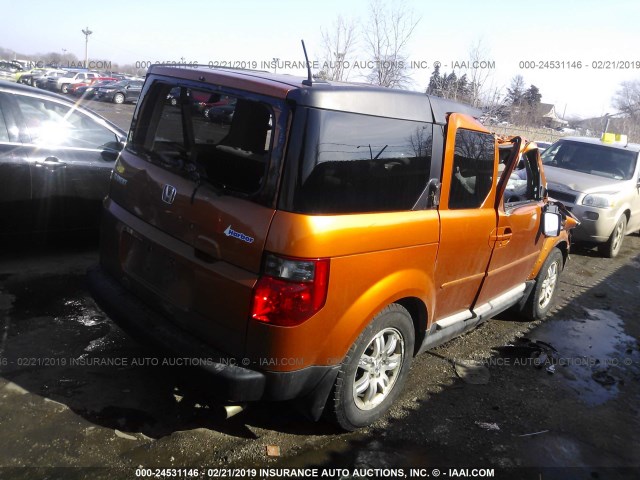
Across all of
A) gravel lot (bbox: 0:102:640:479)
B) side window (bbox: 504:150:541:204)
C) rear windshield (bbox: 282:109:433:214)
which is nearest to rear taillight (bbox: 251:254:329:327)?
rear windshield (bbox: 282:109:433:214)

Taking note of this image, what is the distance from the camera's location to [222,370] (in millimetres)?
2617

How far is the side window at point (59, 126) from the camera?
496cm

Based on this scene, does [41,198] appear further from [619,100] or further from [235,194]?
[619,100]

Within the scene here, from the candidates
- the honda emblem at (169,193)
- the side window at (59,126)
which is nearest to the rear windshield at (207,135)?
the honda emblem at (169,193)

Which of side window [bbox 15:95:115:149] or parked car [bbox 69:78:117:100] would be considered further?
parked car [bbox 69:78:117:100]

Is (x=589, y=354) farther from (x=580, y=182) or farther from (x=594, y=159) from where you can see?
(x=594, y=159)

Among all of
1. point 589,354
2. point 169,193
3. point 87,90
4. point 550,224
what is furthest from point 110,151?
point 87,90

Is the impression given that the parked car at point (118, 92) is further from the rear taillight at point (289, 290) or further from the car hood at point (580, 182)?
the rear taillight at point (289, 290)

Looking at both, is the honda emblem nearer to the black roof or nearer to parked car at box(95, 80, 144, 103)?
Answer: the black roof

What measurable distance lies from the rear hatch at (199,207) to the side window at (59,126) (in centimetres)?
223

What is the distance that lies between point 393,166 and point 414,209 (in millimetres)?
317

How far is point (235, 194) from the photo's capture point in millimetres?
2676

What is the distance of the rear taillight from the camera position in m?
2.51

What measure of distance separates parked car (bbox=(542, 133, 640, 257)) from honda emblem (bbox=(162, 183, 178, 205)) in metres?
7.29
